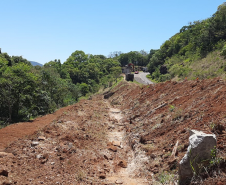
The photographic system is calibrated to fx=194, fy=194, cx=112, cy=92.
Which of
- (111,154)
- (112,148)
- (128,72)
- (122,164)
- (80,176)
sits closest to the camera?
(80,176)

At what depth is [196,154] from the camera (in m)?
4.82

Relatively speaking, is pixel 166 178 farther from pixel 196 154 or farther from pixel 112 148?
pixel 112 148

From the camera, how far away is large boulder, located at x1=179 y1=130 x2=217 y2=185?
4762 mm

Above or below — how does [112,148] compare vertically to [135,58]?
below

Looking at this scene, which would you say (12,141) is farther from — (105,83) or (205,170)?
(105,83)

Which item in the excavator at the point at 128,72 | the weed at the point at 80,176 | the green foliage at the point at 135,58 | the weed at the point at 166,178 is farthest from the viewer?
the green foliage at the point at 135,58

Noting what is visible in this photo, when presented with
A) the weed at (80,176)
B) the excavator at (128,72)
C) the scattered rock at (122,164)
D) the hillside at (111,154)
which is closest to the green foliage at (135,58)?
the excavator at (128,72)

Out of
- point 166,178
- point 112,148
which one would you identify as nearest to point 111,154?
point 112,148

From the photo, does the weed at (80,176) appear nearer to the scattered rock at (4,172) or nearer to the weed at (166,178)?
the scattered rock at (4,172)

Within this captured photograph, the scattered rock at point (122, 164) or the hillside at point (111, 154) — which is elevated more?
the hillside at point (111, 154)

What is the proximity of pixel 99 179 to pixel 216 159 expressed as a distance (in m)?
3.53

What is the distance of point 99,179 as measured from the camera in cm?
627

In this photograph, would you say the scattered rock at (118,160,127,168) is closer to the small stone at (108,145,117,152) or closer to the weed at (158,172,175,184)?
the small stone at (108,145,117,152)

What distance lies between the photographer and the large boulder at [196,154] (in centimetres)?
476
